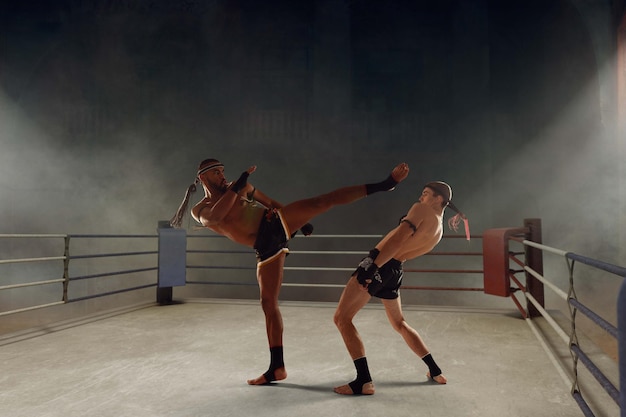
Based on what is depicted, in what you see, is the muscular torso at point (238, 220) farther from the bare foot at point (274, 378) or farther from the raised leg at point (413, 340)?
the raised leg at point (413, 340)

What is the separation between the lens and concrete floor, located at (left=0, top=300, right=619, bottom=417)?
75.9 inches

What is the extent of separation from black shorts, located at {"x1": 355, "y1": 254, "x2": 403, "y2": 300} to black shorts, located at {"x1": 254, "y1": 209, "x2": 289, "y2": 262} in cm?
59

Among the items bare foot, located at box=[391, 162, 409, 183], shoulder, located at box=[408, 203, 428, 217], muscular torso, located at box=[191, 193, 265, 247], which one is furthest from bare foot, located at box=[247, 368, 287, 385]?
bare foot, located at box=[391, 162, 409, 183]

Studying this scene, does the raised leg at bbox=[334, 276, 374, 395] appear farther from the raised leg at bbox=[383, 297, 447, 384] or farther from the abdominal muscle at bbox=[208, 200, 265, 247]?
the abdominal muscle at bbox=[208, 200, 265, 247]

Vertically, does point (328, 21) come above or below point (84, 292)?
above

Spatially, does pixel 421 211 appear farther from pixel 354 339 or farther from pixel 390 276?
pixel 354 339

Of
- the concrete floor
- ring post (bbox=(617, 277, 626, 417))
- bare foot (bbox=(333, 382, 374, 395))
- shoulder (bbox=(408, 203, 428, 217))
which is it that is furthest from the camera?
shoulder (bbox=(408, 203, 428, 217))

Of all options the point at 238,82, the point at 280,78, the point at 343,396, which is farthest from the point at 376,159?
the point at 343,396

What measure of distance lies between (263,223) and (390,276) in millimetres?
812

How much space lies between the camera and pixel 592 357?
2557 mm

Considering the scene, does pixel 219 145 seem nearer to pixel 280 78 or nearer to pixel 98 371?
pixel 280 78

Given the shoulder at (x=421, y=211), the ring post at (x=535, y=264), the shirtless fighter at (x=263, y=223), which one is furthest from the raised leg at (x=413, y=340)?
the ring post at (x=535, y=264)

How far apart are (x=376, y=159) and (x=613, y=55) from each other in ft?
17.2

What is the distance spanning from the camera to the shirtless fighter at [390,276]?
2061mm
